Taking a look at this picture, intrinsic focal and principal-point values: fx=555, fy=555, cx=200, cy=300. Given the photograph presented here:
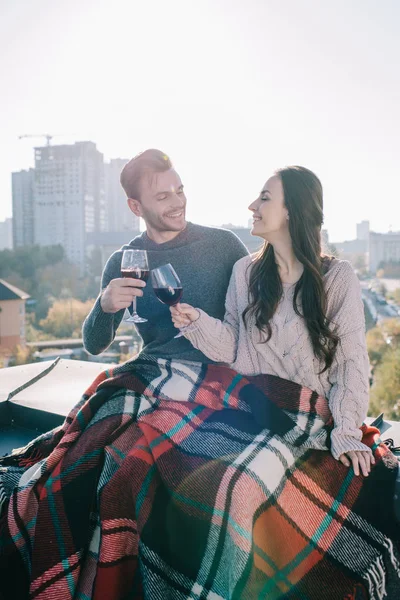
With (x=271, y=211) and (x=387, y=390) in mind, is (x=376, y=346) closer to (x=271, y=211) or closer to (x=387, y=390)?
(x=387, y=390)

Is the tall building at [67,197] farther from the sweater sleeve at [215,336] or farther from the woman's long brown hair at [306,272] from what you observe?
the woman's long brown hair at [306,272]

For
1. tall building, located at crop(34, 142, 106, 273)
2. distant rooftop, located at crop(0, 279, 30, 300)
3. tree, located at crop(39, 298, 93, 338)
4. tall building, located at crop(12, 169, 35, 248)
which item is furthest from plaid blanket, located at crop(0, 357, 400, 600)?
tall building, located at crop(12, 169, 35, 248)

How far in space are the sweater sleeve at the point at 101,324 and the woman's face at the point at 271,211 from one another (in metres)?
0.75

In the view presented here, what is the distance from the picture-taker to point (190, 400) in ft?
6.38

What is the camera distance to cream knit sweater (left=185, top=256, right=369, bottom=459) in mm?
1854

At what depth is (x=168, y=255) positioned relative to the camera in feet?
8.30

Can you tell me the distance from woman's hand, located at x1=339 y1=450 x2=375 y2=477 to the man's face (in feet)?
4.09

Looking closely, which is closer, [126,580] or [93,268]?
[126,580]

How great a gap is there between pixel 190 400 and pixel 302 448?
16.3 inches

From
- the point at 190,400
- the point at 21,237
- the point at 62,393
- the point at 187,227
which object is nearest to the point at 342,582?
the point at 190,400

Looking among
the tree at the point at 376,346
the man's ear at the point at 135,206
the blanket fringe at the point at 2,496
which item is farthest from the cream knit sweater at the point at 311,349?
the tree at the point at 376,346

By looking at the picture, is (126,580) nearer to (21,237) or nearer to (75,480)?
(75,480)

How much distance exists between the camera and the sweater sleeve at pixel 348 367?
1.80m

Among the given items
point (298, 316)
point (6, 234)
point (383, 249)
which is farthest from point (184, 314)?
point (6, 234)
